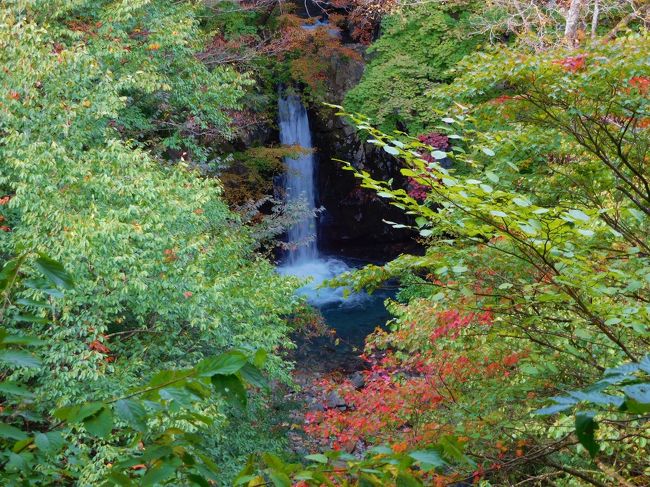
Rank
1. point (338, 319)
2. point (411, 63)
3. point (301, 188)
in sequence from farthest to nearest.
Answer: point (301, 188)
point (411, 63)
point (338, 319)

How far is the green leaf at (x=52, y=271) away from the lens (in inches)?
47.4

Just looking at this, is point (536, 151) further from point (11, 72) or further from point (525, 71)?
point (11, 72)

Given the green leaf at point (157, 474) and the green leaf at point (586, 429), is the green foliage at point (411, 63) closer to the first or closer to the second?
the green leaf at point (157, 474)

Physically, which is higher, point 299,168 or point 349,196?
point 299,168

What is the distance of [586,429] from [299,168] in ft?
55.0

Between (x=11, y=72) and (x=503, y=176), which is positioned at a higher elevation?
(x=11, y=72)

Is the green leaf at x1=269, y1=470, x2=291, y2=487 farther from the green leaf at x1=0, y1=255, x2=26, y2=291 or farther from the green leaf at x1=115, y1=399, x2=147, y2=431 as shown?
the green leaf at x1=0, y1=255, x2=26, y2=291

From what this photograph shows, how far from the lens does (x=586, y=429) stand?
87 cm

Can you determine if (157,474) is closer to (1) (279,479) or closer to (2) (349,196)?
(1) (279,479)

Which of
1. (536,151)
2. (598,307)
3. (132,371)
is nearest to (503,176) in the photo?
(536,151)

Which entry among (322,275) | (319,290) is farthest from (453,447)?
(322,275)

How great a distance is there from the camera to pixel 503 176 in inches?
178

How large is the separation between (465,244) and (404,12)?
14.1m

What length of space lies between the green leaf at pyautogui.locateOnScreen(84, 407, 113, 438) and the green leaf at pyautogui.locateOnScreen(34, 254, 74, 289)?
0.28 m
